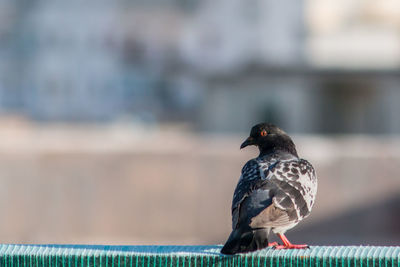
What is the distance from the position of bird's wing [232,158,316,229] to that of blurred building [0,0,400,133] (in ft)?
79.2

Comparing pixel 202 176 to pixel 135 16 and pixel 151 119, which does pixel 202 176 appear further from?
pixel 135 16

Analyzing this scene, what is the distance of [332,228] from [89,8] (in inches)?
2247

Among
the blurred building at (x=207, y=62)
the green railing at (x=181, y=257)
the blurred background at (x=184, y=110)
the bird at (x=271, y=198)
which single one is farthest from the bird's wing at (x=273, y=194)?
the blurred building at (x=207, y=62)

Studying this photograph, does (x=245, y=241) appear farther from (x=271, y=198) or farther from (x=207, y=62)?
(x=207, y=62)

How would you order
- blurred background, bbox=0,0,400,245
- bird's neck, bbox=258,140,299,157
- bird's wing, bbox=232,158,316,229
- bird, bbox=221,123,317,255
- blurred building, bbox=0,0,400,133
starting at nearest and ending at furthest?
bird, bbox=221,123,317,255 → bird's wing, bbox=232,158,316,229 → bird's neck, bbox=258,140,299,157 → blurred background, bbox=0,0,400,245 → blurred building, bbox=0,0,400,133

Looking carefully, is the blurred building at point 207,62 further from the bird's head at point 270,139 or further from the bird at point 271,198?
the bird at point 271,198

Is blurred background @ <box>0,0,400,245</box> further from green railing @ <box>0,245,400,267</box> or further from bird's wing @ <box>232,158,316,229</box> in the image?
green railing @ <box>0,245,400,267</box>

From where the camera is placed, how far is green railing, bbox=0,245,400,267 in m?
4.83

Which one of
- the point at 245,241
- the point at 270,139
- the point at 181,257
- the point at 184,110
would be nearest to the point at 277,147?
the point at 270,139

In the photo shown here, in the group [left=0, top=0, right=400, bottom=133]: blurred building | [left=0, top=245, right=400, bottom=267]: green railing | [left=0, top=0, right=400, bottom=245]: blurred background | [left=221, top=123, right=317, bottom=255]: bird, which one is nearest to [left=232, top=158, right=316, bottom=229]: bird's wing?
[left=221, top=123, right=317, bottom=255]: bird

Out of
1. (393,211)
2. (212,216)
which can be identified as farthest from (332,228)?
(212,216)

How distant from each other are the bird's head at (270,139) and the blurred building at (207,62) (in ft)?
77.0

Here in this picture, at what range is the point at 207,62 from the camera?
192ft

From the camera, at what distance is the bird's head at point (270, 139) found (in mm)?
6645
